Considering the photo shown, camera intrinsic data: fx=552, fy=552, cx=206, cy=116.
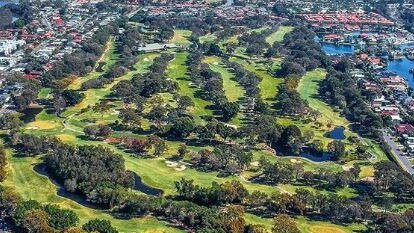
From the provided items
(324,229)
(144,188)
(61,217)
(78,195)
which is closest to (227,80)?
(144,188)

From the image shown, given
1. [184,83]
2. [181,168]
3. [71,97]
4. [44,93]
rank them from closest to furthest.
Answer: [181,168] → [71,97] → [44,93] → [184,83]

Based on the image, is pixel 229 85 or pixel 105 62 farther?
pixel 105 62

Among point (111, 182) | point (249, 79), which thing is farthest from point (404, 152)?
point (111, 182)

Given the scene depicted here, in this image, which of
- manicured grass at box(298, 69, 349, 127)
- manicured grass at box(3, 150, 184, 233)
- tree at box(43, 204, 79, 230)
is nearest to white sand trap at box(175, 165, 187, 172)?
manicured grass at box(3, 150, 184, 233)

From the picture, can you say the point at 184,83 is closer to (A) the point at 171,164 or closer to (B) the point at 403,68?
(A) the point at 171,164

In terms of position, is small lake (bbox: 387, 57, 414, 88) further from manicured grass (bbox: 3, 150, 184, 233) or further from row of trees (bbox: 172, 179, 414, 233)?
manicured grass (bbox: 3, 150, 184, 233)

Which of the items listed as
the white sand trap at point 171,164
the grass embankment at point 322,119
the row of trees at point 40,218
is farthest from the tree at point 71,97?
the row of trees at point 40,218

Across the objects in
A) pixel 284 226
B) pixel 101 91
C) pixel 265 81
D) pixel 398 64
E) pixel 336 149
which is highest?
pixel 284 226
